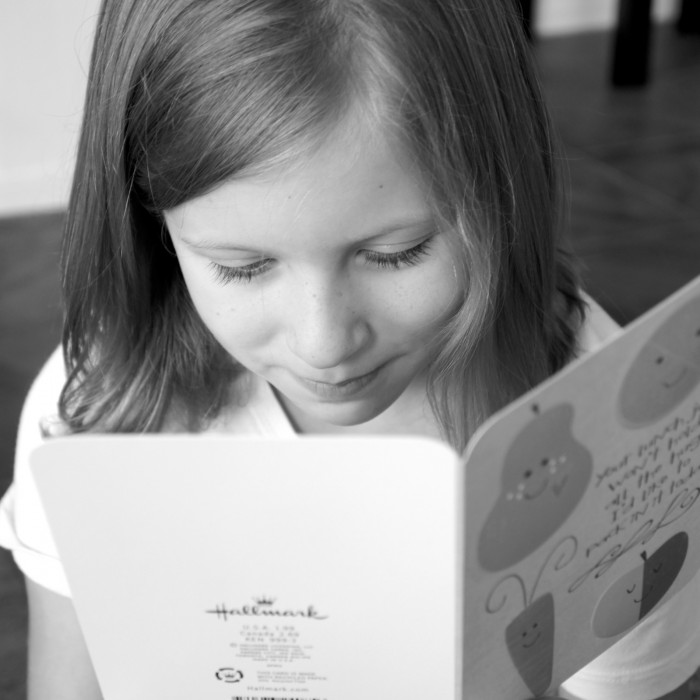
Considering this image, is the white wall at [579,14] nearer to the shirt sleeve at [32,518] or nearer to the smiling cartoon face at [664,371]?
the shirt sleeve at [32,518]

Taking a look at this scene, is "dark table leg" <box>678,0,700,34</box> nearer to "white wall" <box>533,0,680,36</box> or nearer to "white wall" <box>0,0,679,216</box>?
"white wall" <box>533,0,680,36</box>

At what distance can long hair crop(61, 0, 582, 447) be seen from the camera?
2.40 ft

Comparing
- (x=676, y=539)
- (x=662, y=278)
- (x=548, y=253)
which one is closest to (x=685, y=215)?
(x=662, y=278)

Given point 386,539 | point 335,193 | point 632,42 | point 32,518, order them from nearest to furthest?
1. point 386,539
2. point 335,193
3. point 32,518
4. point 632,42

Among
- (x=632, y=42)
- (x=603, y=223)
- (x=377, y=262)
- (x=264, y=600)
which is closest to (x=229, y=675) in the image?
(x=264, y=600)

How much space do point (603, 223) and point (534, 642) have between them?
2.03 meters

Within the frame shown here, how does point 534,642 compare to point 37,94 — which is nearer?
point 534,642

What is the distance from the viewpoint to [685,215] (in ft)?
8.59

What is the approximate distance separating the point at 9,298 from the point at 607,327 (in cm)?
166

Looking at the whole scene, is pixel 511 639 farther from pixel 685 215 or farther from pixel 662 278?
pixel 685 215

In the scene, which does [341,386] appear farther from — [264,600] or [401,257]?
[264,600]

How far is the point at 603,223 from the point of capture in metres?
2.61

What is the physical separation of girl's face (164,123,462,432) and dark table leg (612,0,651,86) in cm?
264

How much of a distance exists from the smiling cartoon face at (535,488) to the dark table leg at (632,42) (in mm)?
2888
